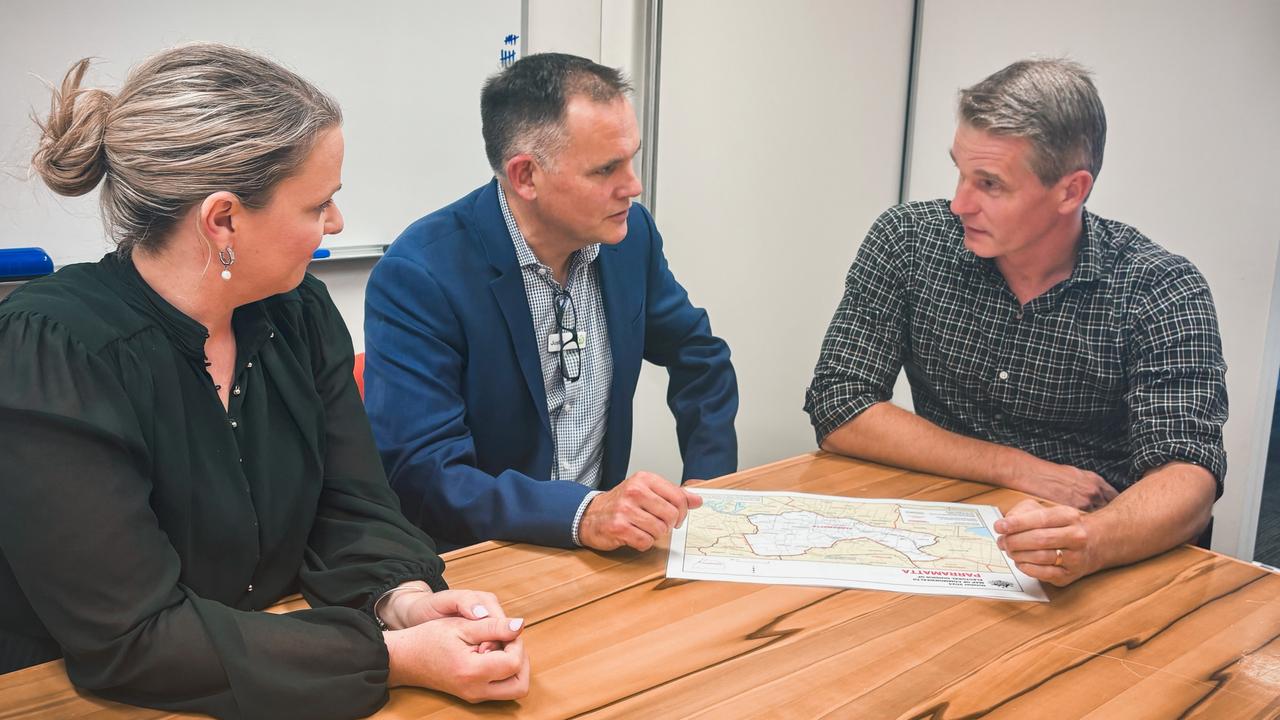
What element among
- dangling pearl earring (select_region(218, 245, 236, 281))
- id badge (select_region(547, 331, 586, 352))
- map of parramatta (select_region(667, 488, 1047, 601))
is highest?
dangling pearl earring (select_region(218, 245, 236, 281))

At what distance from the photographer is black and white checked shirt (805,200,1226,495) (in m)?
1.70

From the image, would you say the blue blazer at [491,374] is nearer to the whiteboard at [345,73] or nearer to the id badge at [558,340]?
the id badge at [558,340]

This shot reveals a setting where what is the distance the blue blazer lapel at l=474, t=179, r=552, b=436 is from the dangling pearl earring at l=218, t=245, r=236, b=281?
69 cm

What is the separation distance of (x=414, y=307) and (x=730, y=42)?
1.69m

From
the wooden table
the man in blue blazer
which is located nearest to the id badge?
the man in blue blazer

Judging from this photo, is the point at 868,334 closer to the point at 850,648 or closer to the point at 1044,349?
the point at 1044,349

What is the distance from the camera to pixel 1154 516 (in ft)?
4.75

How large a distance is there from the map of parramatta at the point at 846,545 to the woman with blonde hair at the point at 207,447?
40 centimetres

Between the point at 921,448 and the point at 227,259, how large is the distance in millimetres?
1198

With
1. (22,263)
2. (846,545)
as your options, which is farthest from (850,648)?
(22,263)

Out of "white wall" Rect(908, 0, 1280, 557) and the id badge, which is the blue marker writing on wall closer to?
the id badge

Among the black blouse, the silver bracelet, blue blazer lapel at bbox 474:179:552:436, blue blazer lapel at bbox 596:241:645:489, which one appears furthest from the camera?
blue blazer lapel at bbox 596:241:645:489

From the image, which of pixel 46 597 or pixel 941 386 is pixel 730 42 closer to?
pixel 941 386

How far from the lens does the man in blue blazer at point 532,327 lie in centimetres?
164
